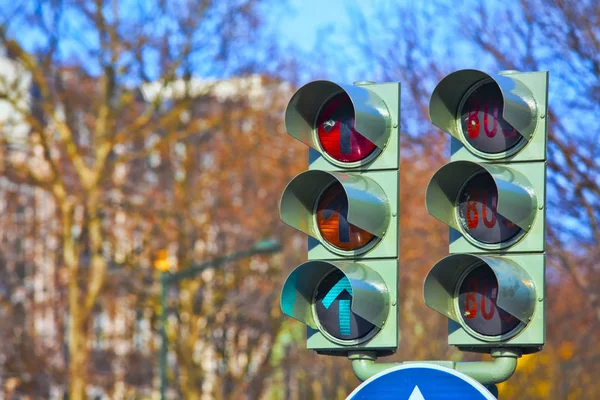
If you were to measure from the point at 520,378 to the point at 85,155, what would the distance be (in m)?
19.3

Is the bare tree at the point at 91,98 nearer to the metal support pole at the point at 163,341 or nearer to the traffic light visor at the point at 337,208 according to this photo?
the metal support pole at the point at 163,341

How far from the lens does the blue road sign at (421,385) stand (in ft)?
13.9

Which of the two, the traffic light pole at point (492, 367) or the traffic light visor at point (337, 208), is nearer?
the traffic light pole at point (492, 367)

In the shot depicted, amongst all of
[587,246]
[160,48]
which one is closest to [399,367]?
[587,246]

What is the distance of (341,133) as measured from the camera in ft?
15.8

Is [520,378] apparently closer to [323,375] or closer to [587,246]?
[323,375]

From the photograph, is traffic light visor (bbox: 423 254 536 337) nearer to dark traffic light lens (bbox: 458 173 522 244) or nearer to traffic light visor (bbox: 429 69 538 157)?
dark traffic light lens (bbox: 458 173 522 244)

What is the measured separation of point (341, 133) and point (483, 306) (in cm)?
86

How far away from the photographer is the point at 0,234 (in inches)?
1276

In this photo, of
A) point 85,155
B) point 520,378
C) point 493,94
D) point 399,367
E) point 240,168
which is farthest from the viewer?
point 520,378

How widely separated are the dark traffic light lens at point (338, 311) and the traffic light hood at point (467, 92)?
0.67 meters

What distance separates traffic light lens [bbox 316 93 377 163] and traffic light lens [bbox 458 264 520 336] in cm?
60

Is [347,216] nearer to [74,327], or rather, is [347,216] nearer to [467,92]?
[467,92]

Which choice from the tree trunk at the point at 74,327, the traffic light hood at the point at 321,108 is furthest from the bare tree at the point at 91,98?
the traffic light hood at the point at 321,108
